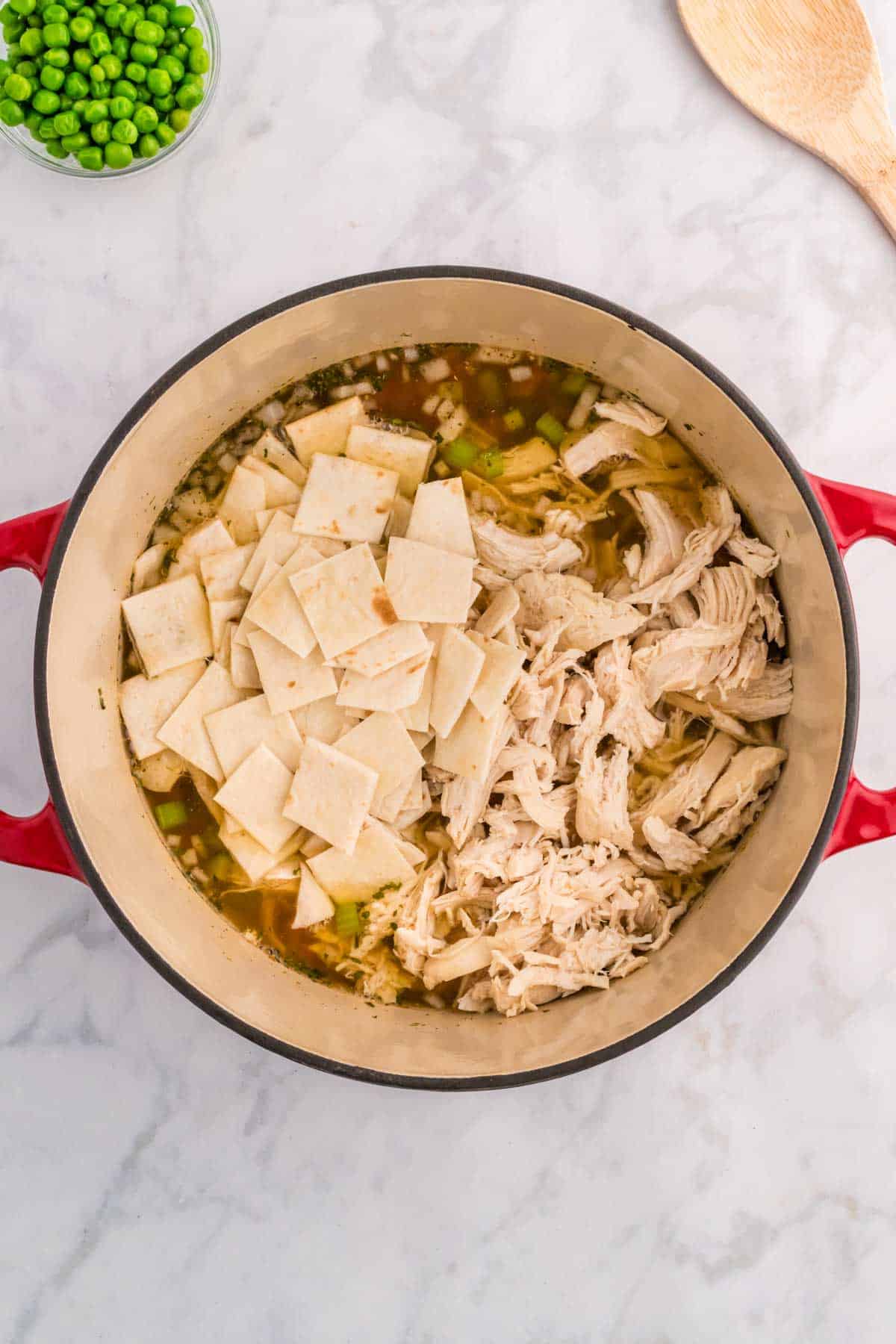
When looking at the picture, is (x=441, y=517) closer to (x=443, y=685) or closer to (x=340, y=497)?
(x=340, y=497)

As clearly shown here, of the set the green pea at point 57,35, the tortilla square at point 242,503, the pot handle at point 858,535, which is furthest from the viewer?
the tortilla square at point 242,503

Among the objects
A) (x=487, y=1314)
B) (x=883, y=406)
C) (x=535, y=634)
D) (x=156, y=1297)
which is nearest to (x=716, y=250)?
(x=883, y=406)

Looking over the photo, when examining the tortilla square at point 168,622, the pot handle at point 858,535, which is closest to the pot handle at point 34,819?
the tortilla square at point 168,622

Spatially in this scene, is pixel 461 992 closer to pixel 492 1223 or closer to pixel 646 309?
pixel 492 1223

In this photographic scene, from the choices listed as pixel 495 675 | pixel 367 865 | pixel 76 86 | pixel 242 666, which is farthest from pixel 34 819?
pixel 76 86

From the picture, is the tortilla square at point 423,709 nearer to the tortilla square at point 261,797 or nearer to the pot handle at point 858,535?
the tortilla square at point 261,797

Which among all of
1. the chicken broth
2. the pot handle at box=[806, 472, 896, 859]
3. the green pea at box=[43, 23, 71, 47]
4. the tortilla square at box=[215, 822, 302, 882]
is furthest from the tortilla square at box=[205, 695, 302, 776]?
the green pea at box=[43, 23, 71, 47]
